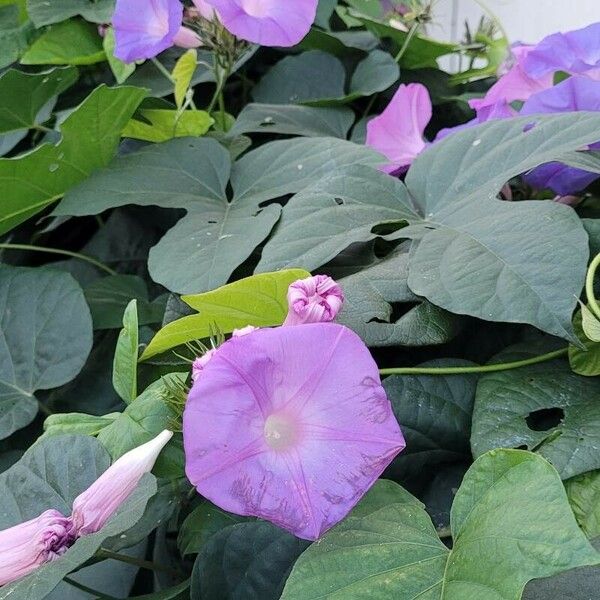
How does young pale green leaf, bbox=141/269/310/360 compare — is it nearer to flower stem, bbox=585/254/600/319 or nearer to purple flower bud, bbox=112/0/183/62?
flower stem, bbox=585/254/600/319

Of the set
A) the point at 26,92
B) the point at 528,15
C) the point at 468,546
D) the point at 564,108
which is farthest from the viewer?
the point at 528,15

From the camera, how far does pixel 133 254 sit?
0.87 metres

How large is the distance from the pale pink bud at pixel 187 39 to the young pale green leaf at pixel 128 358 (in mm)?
377

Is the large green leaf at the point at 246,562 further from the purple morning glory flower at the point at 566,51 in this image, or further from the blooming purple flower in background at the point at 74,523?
the purple morning glory flower at the point at 566,51

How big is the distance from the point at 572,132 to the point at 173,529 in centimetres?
37

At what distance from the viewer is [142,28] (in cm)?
72

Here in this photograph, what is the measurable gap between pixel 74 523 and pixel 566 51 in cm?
50

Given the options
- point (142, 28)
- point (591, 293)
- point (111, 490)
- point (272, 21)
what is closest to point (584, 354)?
point (591, 293)

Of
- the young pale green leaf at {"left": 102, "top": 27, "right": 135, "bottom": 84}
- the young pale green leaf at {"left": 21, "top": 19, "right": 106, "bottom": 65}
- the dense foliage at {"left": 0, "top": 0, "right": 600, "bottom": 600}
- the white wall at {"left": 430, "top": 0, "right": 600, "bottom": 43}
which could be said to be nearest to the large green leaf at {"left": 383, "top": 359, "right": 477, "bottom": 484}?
the dense foliage at {"left": 0, "top": 0, "right": 600, "bottom": 600}

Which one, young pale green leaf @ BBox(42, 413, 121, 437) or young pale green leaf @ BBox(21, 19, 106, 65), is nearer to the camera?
young pale green leaf @ BBox(42, 413, 121, 437)

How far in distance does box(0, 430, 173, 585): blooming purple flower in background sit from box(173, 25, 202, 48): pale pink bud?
502mm

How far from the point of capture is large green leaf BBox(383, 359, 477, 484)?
47 centimetres

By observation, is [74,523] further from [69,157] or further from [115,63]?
[115,63]

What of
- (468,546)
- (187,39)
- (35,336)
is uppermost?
(187,39)
